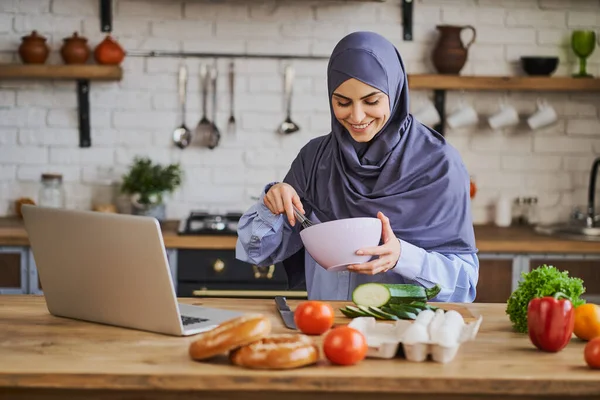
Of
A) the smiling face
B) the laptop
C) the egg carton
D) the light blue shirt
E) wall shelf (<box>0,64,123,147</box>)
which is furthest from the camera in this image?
wall shelf (<box>0,64,123,147</box>)

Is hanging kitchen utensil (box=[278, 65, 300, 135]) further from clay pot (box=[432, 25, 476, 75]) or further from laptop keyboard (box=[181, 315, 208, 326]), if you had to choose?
laptop keyboard (box=[181, 315, 208, 326])

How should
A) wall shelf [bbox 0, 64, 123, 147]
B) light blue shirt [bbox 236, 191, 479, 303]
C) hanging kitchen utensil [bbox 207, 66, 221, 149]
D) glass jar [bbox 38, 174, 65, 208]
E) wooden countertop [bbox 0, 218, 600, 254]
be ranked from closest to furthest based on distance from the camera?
light blue shirt [bbox 236, 191, 479, 303], wooden countertop [bbox 0, 218, 600, 254], wall shelf [bbox 0, 64, 123, 147], glass jar [bbox 38, 174, 65, 208], hanging kitchen utensil [bbox 207, 66, 221, 149]

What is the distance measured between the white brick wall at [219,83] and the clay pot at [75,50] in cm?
14

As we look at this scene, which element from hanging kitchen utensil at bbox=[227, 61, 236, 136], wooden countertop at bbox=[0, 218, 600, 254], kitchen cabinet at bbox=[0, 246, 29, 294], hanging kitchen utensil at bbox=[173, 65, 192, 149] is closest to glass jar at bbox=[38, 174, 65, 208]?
wooden countertop at bbox=[0, 218, 600, 254]

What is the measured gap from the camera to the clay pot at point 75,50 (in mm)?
4156

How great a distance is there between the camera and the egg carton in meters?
1.67

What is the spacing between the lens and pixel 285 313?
205 centimetres

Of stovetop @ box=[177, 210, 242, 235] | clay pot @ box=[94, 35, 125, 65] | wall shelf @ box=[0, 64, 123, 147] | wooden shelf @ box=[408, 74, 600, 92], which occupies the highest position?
clay pot @ box=[94, 35, 125, 65]

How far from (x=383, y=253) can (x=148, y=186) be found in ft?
7.39

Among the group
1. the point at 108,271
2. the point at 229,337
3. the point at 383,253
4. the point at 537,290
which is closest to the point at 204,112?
the point at 383,253

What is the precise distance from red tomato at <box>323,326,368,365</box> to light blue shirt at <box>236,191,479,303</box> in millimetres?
563

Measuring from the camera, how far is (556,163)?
14.8 feet

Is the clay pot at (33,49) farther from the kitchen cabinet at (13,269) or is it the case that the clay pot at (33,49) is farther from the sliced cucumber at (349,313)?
the sliced cucumber at (349,313)

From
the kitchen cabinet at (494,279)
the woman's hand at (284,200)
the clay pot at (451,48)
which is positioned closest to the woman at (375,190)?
the woman's hand at (284,200)
